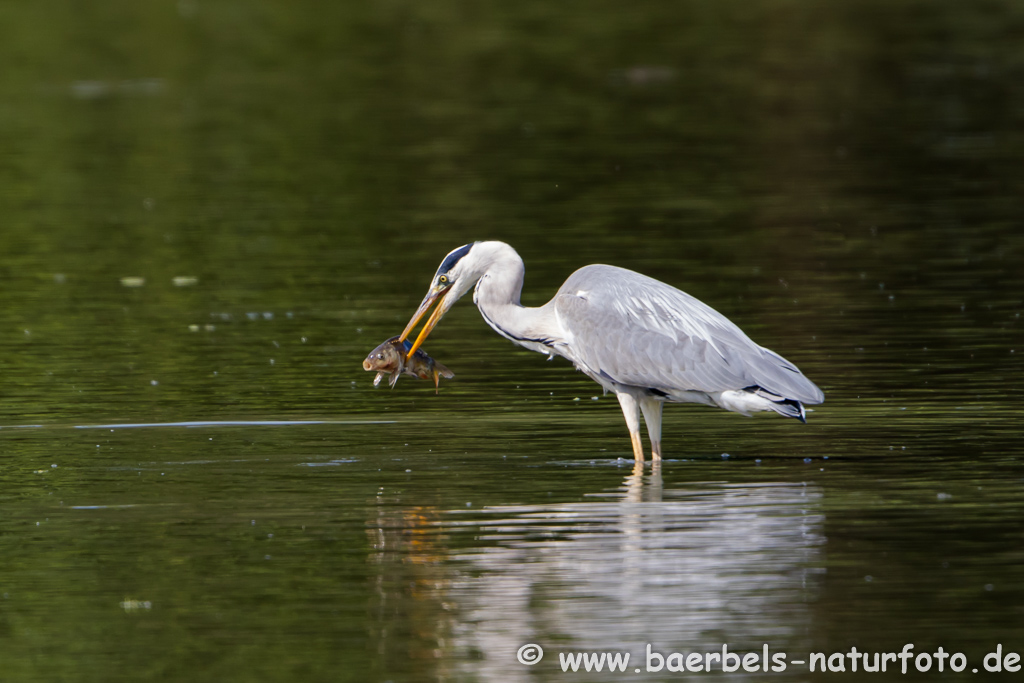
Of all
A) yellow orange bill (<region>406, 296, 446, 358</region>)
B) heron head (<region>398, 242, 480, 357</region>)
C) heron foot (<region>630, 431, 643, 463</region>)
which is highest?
heron head (<region>398, 242, 480, 357</region>)

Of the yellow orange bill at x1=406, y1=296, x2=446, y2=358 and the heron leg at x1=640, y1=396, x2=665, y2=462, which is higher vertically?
the yellow orange bill at x1=406, y1=296, x2=446, y2=358

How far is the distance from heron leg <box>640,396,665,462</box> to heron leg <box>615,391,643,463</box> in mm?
70

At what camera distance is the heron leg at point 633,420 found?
1173 cm

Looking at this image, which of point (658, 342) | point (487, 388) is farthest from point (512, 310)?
point (487, 388)

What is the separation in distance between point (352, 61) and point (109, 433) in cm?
3143

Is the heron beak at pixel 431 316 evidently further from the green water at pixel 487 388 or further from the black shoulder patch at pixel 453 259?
the green water at pixel 487 388

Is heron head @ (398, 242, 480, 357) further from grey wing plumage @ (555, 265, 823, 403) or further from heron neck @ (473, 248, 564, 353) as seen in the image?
grey wing plumage @ (555, 265, 823, 403)

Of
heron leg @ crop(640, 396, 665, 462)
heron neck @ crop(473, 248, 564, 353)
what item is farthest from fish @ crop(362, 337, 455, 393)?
heron leg @ crop(640, 396, 665, 462)

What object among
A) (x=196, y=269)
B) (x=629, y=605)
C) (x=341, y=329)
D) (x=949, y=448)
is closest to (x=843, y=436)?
(x=949, y=448)

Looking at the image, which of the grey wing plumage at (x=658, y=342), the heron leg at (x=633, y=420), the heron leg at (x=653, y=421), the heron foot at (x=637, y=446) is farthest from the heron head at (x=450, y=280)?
the heron foot at (x=637, y=446)

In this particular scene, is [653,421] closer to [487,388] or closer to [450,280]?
[450,280]

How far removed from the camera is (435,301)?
12664 mm

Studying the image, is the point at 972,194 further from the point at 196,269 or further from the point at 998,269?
the point at 196,269

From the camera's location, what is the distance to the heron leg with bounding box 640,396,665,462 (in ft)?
38.9
